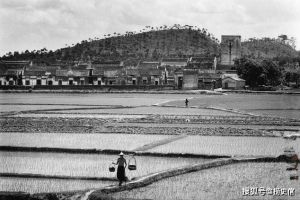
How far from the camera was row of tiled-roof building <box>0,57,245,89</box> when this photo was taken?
7031 centimetres

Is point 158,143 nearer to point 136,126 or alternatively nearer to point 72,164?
point 72,164

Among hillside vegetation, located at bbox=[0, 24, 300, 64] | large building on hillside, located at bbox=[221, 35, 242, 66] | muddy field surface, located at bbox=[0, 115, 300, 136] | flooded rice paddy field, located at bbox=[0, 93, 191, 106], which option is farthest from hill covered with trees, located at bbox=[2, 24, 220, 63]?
muddy field surface, located at bbox=[0, 115, 300, 136]

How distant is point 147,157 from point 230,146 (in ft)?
11.6

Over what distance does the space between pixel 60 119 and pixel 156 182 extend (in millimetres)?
16154

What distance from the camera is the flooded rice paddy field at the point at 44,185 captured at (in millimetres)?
11601

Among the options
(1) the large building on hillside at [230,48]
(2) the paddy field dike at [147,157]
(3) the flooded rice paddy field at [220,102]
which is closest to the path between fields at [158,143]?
(2) the paddy field dike at [147,157]

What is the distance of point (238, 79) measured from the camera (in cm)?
6688

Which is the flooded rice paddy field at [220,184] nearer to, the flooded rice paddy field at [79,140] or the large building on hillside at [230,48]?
the flooded rice paddy field at [79,140]

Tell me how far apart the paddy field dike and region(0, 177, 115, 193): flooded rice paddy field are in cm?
2

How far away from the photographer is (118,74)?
74.2 meters

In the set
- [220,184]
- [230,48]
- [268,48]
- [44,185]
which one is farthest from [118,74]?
[268,48]

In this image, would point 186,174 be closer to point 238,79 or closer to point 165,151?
point 165,151

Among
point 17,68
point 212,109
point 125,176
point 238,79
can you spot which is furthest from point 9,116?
point 17,68

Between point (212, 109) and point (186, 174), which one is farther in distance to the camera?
point (212, 109)
